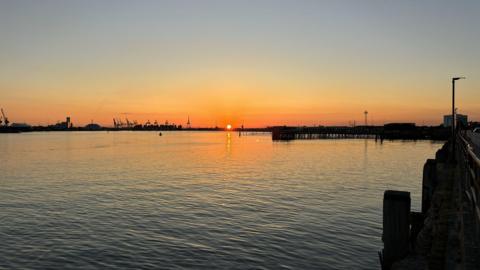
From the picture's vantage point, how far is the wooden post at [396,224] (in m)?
9.66

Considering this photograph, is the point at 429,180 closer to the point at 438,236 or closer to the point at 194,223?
the point at 438,236

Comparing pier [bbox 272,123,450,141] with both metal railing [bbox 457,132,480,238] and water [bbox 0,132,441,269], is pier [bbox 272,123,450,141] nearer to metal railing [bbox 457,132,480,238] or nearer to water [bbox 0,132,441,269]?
water [bbox 0,132,441,269]

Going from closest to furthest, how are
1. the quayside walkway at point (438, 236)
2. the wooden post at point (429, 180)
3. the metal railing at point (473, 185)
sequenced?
1. the metal railing at point (473, 185)
2. the quayside walkway at point (438, 236)
3. the wooden post at point (429, 180)

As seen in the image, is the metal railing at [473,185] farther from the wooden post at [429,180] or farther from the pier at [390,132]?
the pier at [390,132]

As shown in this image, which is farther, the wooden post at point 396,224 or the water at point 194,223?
the water at point 194,223

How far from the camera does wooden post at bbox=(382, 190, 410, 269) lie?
9656 mm

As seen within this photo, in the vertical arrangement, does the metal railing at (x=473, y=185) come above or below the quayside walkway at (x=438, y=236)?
above

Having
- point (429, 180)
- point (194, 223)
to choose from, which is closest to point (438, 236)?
point (429, 180)

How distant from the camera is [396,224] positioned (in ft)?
32.0

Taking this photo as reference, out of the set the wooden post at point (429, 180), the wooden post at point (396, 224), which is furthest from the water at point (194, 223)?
the wooden post at point (396, 224)

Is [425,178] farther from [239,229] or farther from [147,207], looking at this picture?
[147,207]

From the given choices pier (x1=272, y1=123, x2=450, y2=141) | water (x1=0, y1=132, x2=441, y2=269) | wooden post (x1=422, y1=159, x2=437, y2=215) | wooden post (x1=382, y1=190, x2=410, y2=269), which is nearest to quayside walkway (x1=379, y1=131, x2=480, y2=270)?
wooden post (x1=382, y1=190, x2=410, y2=269)

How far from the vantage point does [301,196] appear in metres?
30.7

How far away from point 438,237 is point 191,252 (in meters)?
9.88
